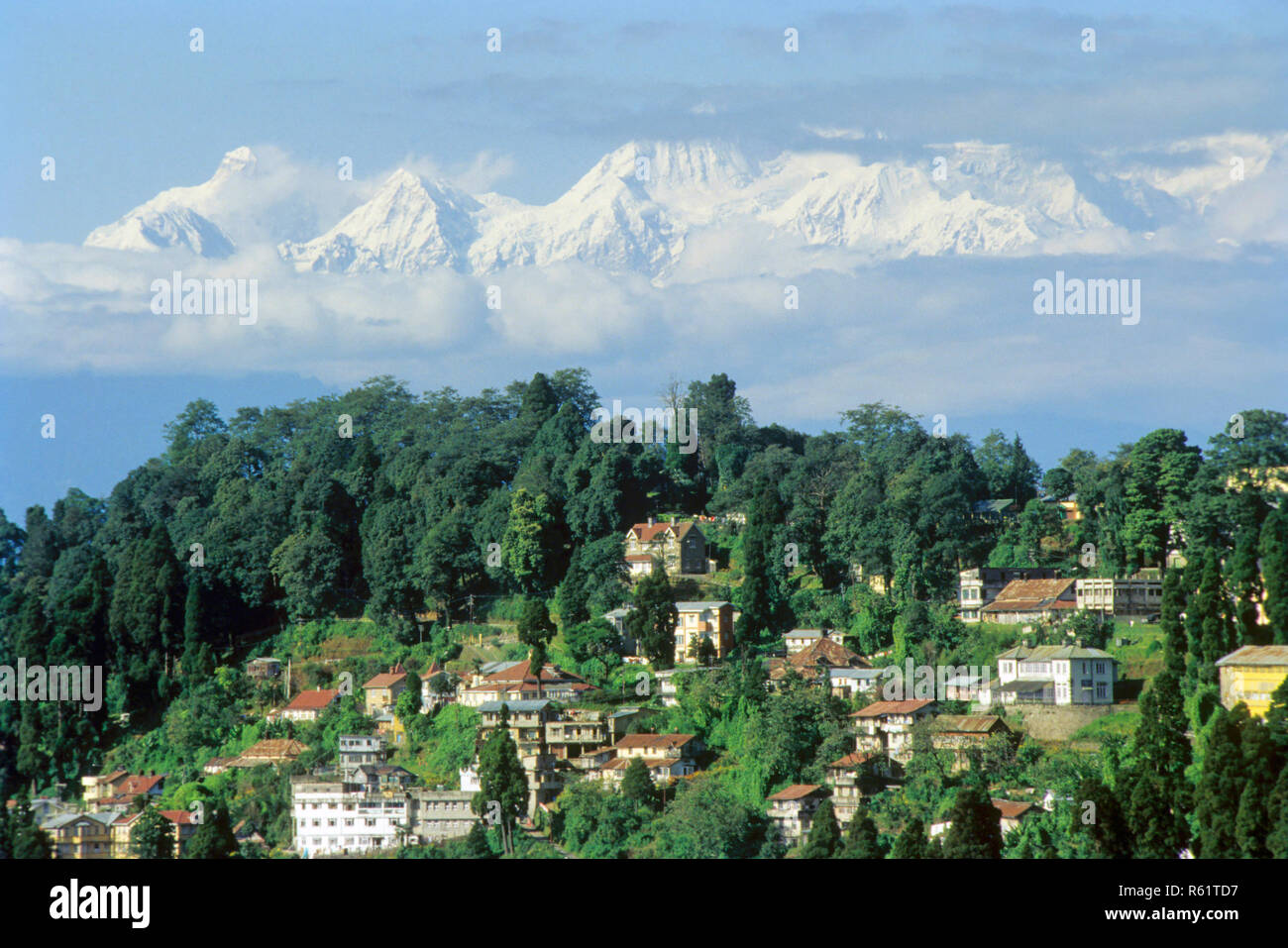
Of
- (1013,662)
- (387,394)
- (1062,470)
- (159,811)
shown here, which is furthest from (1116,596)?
(387,394)

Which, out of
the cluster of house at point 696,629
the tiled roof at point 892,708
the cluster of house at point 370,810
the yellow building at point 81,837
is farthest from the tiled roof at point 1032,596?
the yellow building at point 81,837

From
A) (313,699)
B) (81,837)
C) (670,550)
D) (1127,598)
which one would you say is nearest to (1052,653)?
(1127,598)

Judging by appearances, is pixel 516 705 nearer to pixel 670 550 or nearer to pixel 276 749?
pixel 276 749

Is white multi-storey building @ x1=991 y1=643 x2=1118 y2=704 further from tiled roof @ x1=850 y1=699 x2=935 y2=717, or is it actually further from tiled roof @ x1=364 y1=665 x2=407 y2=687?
tiled roof @ x1=364 y1=665 x2=407 y2=687

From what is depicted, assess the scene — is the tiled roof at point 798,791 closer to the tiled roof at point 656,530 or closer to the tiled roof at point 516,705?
the tiled roof at point 516,705
